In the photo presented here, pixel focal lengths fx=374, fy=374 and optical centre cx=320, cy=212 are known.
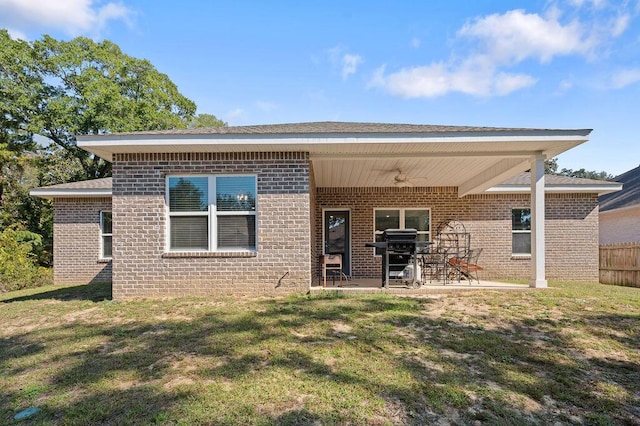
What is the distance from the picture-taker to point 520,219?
1181cm

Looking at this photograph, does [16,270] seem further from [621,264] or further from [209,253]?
[621,264]

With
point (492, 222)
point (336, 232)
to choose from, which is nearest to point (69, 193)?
point (336, 232)

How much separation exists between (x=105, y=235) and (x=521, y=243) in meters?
13.5

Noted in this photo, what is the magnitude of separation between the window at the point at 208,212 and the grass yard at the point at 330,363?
152cm

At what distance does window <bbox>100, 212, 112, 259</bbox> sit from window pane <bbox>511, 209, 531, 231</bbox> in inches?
518

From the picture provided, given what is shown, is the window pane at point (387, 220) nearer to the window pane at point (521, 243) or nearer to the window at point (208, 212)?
the window pane at point (521, 243)

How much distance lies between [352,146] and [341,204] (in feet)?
15.8

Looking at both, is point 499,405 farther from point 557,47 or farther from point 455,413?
point 557,47

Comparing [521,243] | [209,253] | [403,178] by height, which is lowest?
[521,243]

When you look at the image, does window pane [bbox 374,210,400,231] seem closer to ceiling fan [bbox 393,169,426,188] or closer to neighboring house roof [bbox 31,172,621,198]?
ceiling fan [bbox 393,169,426,188]

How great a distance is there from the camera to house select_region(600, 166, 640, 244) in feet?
51.3

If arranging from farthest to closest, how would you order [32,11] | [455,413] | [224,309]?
[32,11]
[224,309]
[455,413]

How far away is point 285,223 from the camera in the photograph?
24.2 feet

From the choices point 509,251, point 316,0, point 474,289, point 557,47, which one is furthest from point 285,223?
point 557,47
